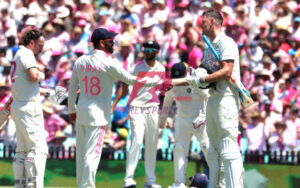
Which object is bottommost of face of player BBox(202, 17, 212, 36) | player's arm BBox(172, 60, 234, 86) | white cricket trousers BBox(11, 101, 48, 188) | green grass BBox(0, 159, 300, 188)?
green grass BBox(0, 159, 300, 188)

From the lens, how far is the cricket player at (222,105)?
29.2 ft

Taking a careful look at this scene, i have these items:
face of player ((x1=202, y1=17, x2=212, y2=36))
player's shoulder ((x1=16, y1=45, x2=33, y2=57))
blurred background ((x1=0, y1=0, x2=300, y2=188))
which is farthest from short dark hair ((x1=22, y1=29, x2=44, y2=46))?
blurred background ((x1=0, y1=0, x2=300, y2=188))

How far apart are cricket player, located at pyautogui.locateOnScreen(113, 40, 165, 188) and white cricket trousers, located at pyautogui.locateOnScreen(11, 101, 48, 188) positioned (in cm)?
220

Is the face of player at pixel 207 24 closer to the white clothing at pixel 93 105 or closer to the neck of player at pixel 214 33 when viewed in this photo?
the neck of player at pixel 214 33

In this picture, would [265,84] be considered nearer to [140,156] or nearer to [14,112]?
[140,156]

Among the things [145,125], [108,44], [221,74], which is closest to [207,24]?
[221,74]

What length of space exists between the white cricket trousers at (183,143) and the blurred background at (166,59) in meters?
0.94

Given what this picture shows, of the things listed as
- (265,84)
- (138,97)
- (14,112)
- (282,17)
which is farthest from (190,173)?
(282,17)

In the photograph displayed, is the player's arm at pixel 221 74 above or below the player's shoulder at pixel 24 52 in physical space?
below

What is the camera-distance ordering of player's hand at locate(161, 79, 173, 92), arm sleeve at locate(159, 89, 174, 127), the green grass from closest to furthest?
player's hand at locate(161, 79, 173, 92)
arm sleeve at locate(159, 89, 174, 127)
the green grass

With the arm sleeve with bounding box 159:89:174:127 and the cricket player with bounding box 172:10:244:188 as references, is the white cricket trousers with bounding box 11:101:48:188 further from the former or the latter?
the arm sleeve with bounding box 159:89:174:127

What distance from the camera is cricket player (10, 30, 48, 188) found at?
952 cm

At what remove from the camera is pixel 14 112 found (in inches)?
379

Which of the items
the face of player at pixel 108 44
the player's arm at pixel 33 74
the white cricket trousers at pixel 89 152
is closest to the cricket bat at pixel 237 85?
the face of player at pixel 108 44
